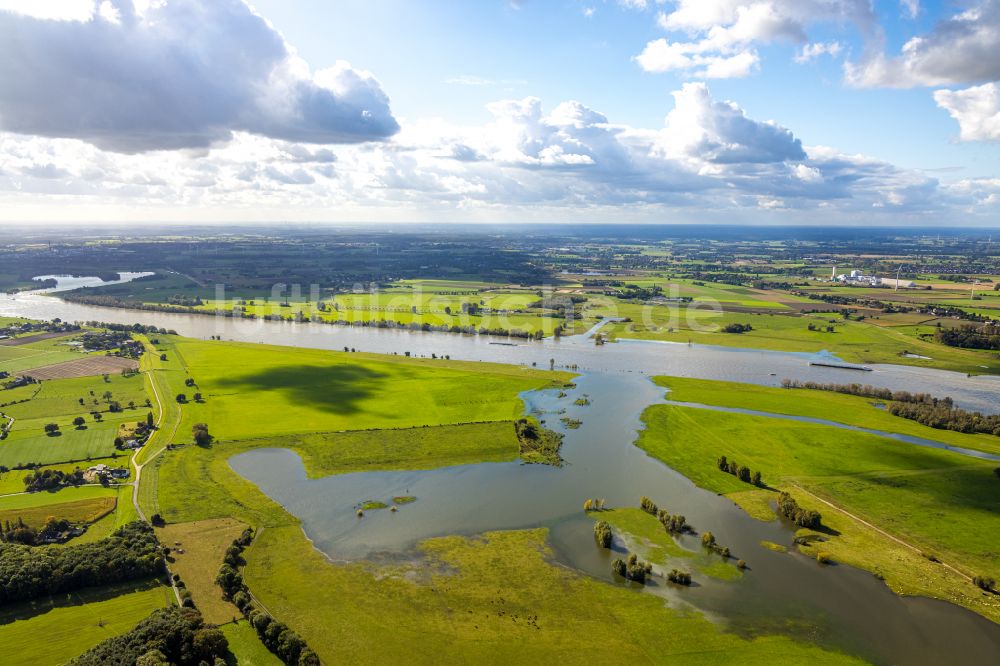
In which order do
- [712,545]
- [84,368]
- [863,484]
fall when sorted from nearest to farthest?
[712,545], [863,484], [84,368]

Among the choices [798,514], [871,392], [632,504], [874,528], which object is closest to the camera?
[874,528]

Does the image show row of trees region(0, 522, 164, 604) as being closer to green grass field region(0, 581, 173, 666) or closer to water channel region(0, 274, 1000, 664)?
green grass field region(0, 581, 173, 666)

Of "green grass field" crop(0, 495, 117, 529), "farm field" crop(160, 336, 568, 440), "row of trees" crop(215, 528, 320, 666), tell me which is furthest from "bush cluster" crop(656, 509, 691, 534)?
"green grass field" crop(0, 495, 117, 529)

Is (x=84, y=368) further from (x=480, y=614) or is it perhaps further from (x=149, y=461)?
(x=480, y=614)

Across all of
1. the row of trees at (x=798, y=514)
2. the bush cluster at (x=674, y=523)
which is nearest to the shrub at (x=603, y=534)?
the bush cluster at (x=674, y=523)

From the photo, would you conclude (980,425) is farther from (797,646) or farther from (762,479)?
(797,646)

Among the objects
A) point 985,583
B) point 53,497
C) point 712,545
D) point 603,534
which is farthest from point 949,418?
point 53,497
